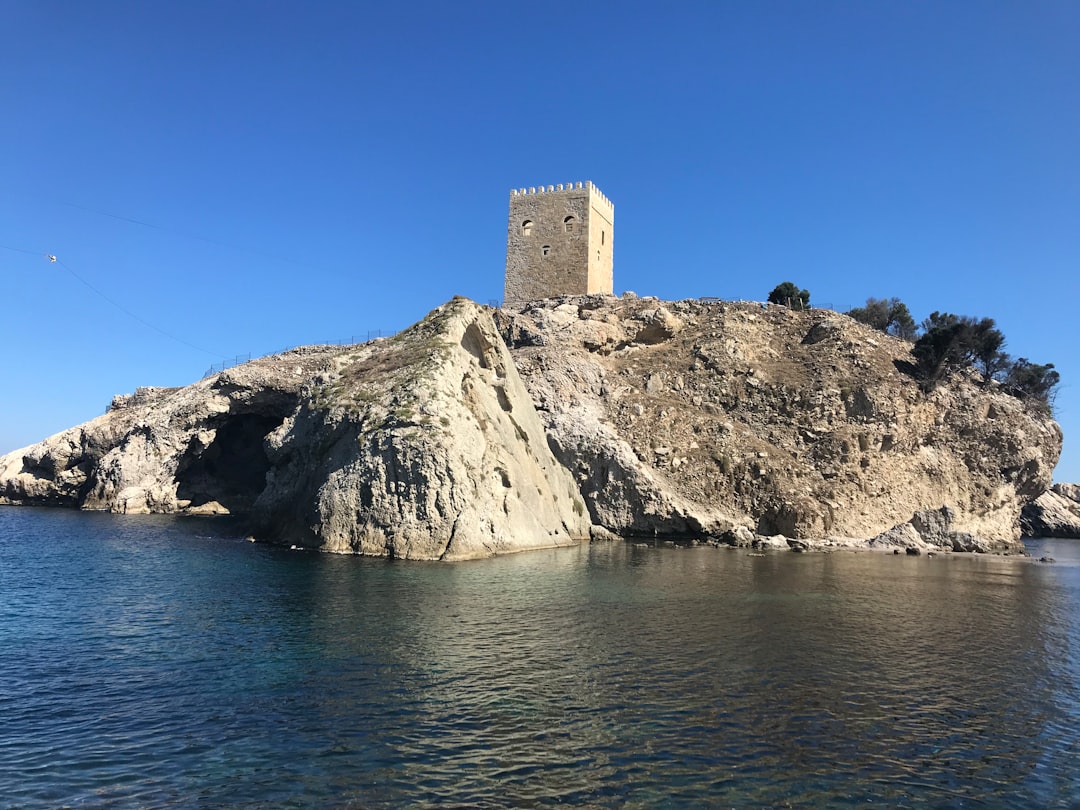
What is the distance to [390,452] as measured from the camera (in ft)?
99.3

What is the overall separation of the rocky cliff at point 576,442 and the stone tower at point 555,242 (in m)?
6.14

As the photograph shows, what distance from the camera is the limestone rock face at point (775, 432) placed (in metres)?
44.8

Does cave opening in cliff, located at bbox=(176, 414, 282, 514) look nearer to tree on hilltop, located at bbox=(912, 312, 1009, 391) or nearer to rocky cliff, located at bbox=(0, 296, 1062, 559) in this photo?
rocky cliff, located at bbox=(0, 296, 1062, 559)

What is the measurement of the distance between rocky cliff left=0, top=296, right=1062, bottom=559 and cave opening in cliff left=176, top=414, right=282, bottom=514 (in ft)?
0.66

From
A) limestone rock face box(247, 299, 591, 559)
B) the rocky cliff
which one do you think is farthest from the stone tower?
limestone rock face box(247, 299, 591, 559)

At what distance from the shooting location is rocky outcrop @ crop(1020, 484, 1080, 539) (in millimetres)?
86062

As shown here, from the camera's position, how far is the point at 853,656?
15984mm

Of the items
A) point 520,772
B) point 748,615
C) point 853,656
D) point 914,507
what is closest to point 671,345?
point 914,507

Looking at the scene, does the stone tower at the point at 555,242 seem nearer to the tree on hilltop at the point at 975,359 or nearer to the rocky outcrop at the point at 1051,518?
the tree on hilltop at the point at 975,359

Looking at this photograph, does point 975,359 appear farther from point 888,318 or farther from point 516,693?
point 516,693

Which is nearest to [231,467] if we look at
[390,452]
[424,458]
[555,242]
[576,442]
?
[576,442]

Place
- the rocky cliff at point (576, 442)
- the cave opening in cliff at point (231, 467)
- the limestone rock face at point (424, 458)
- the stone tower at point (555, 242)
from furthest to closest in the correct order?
the stone tower at point (555, 242) < the cave opening in cliff at point (231, 467) < the rocky cliff at point (576, 442) < the limestone rock face at point (424, 458)

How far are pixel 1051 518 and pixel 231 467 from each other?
96550mm

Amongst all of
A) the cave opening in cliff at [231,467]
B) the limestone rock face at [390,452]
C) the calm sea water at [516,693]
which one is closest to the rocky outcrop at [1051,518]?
the limestone rock face at [390,452]
